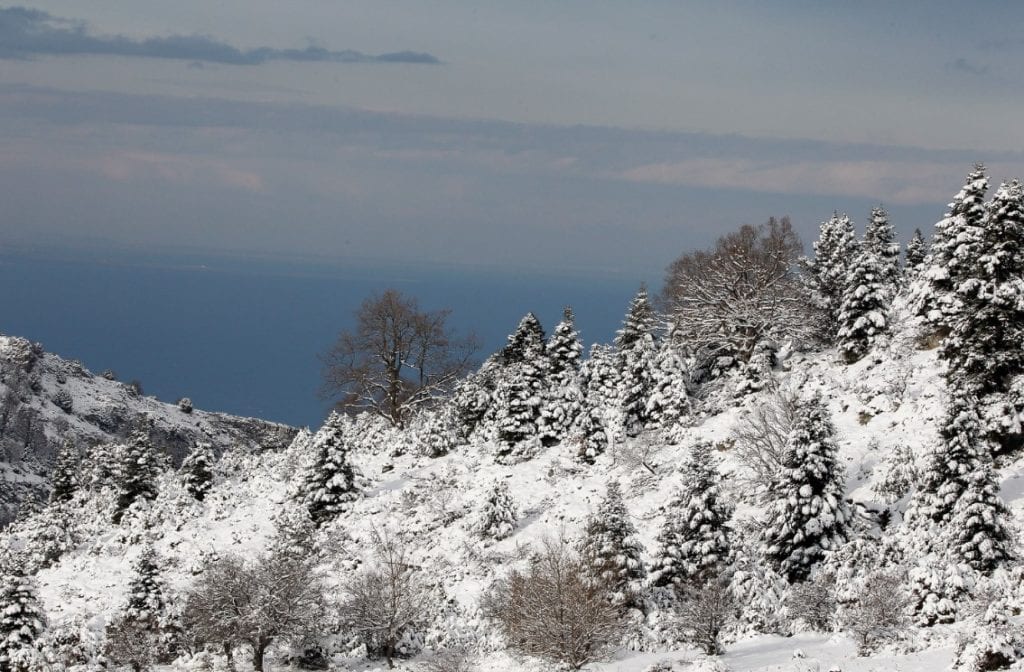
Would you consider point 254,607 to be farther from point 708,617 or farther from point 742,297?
point 742,297

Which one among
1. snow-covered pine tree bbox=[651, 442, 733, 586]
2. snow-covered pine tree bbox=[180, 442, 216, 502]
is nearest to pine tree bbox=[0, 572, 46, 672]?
snow-covered pine tree bbox=[180, 442, 216, 502]

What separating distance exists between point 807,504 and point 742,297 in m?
24.0

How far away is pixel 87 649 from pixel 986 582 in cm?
3077

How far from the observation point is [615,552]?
28.2 metres

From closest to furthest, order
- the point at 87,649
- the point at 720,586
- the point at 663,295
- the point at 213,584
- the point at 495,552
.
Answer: the point at 720,586 < the point at 213,584 < the point at 87,649 < the point at 495,552 < the point at 663,295

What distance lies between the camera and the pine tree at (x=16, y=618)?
28516 mm

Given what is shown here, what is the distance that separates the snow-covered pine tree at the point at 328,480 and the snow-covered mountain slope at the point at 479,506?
2.61 feet

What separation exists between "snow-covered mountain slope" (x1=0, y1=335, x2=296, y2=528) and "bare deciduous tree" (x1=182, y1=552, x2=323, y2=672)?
110 metres

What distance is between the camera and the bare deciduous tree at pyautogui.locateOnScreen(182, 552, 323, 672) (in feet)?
91.9

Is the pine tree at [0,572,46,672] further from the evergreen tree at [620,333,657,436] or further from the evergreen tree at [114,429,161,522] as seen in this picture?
the evergreen tree at [620,333,657,436]

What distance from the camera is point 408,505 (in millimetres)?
40812

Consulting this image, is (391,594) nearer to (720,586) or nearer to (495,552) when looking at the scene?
(495,552)

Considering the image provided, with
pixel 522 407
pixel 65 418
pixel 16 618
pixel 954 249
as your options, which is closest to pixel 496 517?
pixel 522 407

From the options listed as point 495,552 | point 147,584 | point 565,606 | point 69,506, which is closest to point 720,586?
point 565,606
